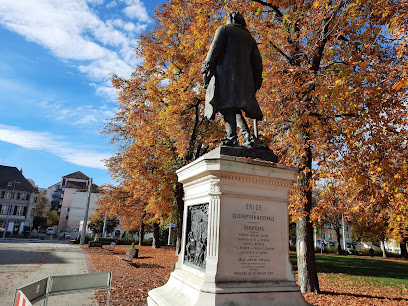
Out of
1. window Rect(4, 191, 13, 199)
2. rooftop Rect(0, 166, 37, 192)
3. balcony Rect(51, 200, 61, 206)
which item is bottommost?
window Rect(4, 191, 13, 199)

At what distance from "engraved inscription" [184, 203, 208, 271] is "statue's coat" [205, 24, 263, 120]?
1.68 m

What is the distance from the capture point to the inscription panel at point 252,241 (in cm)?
416

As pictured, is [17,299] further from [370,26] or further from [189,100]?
[189,100]

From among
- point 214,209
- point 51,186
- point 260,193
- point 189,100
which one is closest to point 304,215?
point 260,193

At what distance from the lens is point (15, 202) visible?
58.1 m

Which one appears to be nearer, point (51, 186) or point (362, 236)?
point (362, 236)

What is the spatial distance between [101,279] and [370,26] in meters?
11.0

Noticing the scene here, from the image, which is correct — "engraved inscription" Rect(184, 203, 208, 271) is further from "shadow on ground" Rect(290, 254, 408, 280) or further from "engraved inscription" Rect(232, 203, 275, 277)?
"shadow on ground" Rect(290, 254, 408, 280)

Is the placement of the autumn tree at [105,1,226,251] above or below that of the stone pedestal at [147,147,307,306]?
above

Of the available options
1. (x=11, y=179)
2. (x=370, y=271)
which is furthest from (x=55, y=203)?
(x=370, y=271)

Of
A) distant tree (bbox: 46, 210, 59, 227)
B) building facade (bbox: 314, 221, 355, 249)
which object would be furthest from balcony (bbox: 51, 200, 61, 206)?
building facade (bbox: 314, 221, 355, 249)

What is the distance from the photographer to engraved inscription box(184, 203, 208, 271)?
4.49m

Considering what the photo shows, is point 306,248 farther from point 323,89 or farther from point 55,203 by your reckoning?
point 55,203

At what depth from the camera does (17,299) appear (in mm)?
3795
